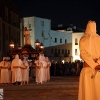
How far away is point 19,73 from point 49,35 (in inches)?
2209

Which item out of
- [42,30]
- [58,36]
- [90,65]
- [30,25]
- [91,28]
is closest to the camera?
[90,65]

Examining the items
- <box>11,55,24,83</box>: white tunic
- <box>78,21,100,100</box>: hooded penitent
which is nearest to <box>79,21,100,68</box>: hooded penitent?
<box>78,21,100,100</box>: hooded penitent

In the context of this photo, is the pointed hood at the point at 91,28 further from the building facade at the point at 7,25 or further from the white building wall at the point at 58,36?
the white building wall at the point at 58,36

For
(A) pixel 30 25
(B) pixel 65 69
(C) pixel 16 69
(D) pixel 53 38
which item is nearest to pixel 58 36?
(D) pixel 53 38

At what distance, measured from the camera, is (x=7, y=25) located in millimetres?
61156

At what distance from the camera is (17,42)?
67.9m

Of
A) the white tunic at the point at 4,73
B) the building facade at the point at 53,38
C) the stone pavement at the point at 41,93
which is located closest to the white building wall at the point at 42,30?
the building facade at the point at 53,38

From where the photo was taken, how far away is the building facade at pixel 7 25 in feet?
190

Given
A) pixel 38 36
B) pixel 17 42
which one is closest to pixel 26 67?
pixel 17 42

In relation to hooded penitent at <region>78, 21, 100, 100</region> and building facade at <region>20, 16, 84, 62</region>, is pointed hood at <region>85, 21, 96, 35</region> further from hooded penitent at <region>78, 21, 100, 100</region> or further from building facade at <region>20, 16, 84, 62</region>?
building facade at <region>20, 16, 84, 62</region>

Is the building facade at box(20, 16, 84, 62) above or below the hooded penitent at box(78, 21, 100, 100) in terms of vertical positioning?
above

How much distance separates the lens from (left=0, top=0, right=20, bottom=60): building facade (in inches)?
2286

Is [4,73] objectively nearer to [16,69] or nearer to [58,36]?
[16,69]

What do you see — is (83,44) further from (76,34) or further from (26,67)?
(76,34)
